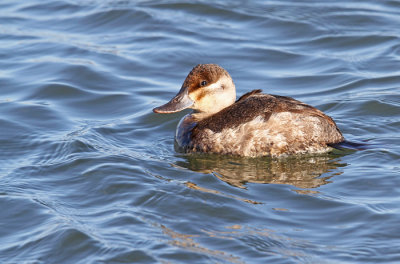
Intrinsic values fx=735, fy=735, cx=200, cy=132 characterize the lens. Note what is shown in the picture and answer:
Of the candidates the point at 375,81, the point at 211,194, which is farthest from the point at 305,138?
the point at 375,81

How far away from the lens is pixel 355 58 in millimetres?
10922

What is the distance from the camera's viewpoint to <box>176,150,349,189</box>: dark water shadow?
6871 millimetres

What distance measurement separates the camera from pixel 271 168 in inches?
283

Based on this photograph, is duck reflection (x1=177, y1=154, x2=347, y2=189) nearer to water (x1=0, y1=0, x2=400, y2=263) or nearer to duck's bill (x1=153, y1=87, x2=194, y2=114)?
water (x1=0, y1=0, x2=400, y2=263)

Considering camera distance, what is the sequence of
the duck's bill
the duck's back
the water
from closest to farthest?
the water < the duck's back < the duck's bill

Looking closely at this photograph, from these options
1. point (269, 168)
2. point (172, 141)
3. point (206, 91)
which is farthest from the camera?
point (172, 141)

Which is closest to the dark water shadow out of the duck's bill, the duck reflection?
the duck reflection

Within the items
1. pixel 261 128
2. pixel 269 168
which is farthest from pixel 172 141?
pixel 269 168

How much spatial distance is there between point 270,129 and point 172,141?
4.58 ft

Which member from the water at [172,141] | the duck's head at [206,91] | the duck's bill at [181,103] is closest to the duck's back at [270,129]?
the water at [172,141]

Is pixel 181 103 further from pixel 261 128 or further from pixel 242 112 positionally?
pixel 261 128

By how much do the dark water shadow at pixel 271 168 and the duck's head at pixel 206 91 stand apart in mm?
583

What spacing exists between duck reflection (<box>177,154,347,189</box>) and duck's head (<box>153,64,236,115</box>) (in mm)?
591

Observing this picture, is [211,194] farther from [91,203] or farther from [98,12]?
[98,12]
